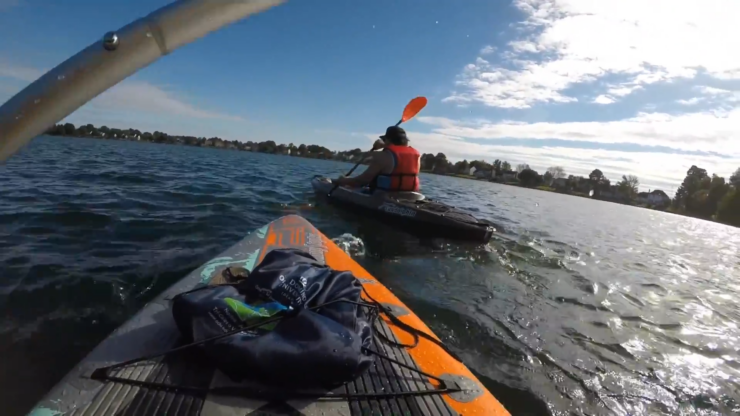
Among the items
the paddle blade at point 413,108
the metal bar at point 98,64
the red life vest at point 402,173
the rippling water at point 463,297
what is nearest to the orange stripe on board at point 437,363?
the rippling water at point 463,297

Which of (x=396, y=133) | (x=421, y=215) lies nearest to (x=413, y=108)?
(x=396, y=133)

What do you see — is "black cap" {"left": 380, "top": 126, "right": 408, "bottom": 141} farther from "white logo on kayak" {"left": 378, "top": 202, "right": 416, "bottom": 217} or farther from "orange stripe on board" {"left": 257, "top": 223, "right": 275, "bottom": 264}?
"orange stripe on board" {"left": 257, "top": 223, "right": 275, "bottom": 264}

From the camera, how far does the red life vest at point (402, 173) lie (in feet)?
26.6

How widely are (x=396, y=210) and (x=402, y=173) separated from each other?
2.83ft

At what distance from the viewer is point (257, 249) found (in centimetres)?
414

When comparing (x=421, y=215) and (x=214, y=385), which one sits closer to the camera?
(x=214, y=385)

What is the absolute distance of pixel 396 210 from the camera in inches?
319

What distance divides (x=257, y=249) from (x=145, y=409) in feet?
8.05

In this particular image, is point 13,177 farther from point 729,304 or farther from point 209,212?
point 729,304

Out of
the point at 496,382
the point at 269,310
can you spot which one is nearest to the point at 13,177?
the point at 269,310

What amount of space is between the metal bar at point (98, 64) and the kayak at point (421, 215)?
7.13 m

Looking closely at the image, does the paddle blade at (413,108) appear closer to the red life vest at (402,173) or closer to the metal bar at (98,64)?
the red life vest at (402,173)

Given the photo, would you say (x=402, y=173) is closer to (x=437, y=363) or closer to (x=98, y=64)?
(x=437, y=363)

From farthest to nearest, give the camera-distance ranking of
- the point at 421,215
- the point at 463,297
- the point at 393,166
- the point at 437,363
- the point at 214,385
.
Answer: the point at 393,166 → the point at 421,215 → the point at 463,297 → the point at 437,363 → the point at 214,385
